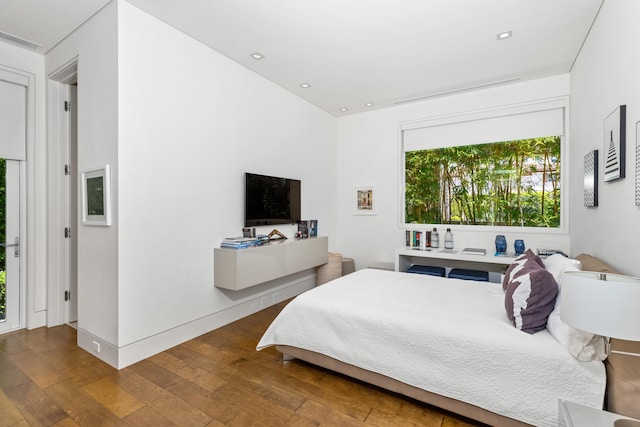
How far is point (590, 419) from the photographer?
123 centimetres

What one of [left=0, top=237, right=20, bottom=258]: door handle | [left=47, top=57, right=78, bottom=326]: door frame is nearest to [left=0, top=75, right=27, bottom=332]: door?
[left=0, top=237, right=20, bottom=258]: door handle

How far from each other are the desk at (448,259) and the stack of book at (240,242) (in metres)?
2.00

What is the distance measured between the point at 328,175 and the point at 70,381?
3993mm

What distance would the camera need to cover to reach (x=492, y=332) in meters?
1.81

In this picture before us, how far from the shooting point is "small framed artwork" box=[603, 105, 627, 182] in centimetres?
195

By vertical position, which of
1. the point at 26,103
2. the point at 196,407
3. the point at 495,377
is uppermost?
the point at 26,103

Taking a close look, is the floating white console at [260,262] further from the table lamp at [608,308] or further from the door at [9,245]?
the table lamp at [608,308]

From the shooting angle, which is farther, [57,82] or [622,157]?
[57,82]

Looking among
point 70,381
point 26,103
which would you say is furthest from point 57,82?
point 70,381

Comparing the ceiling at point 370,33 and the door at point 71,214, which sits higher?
the ceiling at point 370,33

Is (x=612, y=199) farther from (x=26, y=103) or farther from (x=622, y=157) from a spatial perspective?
(x=26, y=103)

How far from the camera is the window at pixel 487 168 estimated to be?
12.9 feet

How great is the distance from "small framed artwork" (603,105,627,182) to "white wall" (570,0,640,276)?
0.04 m

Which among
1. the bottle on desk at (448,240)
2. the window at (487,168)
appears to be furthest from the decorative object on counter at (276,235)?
the bottle on desk at (448,240)
